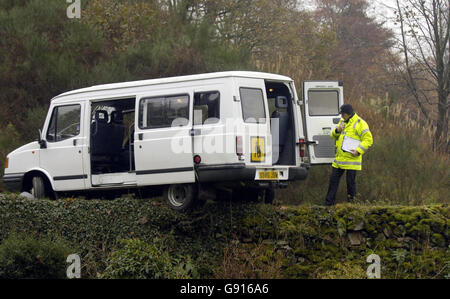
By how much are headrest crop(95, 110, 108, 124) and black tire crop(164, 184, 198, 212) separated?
83.7 inches

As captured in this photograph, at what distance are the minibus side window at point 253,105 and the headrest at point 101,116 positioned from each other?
319 cm

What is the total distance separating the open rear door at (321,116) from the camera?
12344 millimetres

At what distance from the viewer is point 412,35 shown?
18.7 m

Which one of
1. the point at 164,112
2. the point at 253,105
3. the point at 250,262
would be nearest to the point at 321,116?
the point at 253,105

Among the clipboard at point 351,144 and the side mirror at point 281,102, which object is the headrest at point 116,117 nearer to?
the side mirror at point 281,102

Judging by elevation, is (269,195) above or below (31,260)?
above

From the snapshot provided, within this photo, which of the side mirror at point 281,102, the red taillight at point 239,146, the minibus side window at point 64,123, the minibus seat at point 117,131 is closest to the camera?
the red taillight at point 239,146

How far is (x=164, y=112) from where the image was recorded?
38.0 ft

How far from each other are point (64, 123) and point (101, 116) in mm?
724

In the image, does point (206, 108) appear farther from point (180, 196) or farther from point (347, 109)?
point (347, 109)

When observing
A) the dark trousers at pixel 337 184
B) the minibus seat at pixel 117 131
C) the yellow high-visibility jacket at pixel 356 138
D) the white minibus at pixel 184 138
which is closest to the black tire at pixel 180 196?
the white minibus at pixel 184 138

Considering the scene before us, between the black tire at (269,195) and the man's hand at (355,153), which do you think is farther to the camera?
the black tire at (269,195)

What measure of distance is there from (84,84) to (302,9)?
581 inches
